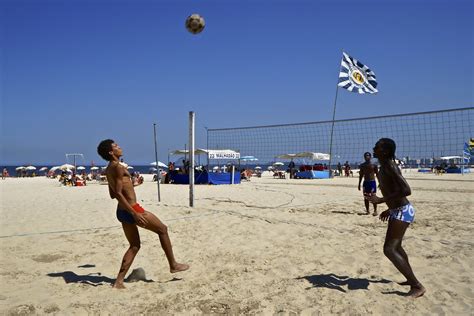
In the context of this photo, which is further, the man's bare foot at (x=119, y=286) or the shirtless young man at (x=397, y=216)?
the man's bare foot at (x=119, y=286)

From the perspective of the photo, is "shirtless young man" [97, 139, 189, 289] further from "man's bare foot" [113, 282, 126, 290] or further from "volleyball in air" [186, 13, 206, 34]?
"volleyball in air" [186, 13, 206, 34]

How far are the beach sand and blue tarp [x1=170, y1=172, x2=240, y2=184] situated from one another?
955 centimetres

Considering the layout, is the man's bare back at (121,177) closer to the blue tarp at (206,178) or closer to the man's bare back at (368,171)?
the man's bare back at (368,171)

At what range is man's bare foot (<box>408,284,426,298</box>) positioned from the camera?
2824 mm

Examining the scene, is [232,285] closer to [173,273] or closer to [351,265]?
[173,273]

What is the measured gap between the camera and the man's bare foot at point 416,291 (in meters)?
2.82

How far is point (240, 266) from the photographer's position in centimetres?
366

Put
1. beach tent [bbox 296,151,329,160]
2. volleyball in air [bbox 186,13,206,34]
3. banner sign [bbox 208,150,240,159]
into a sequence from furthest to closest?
beach tent [bbox 296,151,329,160]
banner sign [bbox 208,150,240,159]
volleyball in air [bbox 186,13,206,34]

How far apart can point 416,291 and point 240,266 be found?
156cm

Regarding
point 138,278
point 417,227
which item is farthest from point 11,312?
point 417,227

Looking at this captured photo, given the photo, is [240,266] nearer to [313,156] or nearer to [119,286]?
[119,286]

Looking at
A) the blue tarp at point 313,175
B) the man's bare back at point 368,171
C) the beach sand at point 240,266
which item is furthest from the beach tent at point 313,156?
the beach sand at point 240,266

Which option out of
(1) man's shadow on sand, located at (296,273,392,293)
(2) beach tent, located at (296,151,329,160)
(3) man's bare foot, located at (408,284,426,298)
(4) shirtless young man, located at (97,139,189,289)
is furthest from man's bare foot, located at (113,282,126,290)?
(2) beach tent, located at (296,151,329,160)

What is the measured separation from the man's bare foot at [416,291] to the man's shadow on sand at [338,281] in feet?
1.07
